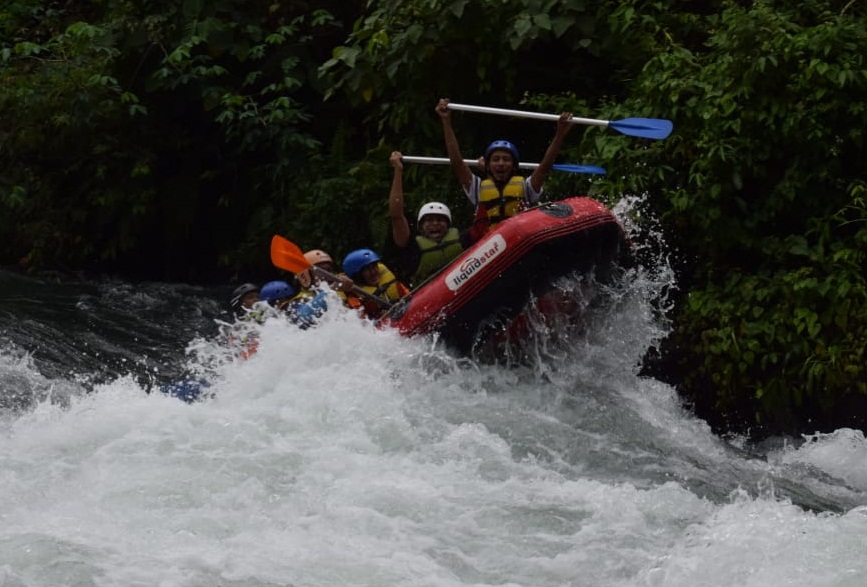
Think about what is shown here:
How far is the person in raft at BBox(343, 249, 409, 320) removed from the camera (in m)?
7.92

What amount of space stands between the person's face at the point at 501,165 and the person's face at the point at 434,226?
0.41 meters

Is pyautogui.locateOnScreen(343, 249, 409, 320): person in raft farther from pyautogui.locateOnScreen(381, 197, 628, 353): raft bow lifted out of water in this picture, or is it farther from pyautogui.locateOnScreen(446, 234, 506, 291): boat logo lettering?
pyautogui.locateOnScreen(446, 234, 506, 291): boat logo lettering

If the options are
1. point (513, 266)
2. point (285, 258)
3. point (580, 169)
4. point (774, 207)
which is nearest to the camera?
point (513, 266)

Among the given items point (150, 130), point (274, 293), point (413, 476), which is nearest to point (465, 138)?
point (274, 293)

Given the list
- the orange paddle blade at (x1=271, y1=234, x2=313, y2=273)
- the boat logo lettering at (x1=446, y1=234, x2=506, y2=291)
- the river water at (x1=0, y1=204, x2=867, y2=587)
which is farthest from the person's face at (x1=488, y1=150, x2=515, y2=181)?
the orange paddle blade at (x1=271, y1=234, x2=313, y2=273)

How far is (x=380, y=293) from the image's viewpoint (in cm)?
804

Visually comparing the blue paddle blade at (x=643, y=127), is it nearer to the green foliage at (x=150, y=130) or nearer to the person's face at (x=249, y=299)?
the person's face at (x=249, y=299)

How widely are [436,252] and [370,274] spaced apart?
45 centimetres

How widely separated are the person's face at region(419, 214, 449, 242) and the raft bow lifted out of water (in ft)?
2.29

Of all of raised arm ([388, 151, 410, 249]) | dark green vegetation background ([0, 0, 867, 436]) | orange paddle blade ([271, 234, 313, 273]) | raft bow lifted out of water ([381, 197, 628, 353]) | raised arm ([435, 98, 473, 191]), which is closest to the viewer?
raft bow lifted out of water ([381, 197, 628, 353])

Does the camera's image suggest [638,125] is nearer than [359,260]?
Yes

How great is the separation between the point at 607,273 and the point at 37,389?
10.5ft

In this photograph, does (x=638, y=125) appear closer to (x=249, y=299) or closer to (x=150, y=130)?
(x=249, y=299)

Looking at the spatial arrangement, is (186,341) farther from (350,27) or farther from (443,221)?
(350,27)
